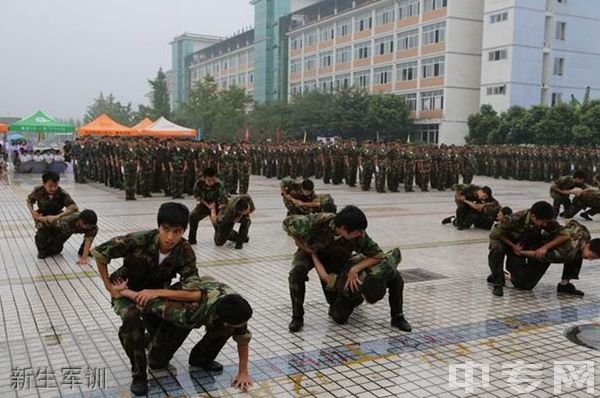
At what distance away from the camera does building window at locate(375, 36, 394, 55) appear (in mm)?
41250

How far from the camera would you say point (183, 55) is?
79.8 meters

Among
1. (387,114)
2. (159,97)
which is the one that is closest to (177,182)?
(387,114)

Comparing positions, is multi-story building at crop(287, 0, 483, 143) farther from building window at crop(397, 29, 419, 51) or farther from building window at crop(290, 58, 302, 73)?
building window at crop(290, 58, 302, 73)

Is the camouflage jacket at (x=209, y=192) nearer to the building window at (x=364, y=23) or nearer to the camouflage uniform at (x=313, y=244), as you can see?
the camouflage uniform at (x=313, y=244)

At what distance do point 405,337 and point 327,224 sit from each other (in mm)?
1035

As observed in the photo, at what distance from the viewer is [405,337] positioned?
4555mm

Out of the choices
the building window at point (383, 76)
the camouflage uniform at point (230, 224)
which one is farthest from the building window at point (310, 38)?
the camouflage uniform at point (230, 224)

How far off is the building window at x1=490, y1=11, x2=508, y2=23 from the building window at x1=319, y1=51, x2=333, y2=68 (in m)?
15.4

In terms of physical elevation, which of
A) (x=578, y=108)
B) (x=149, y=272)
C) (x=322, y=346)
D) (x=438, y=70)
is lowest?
(x=322, y=346)

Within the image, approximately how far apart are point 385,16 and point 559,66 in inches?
477

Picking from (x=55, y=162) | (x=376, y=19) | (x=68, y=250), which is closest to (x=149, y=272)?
(x=68, y=250)

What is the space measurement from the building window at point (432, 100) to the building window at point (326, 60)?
11.2 metres

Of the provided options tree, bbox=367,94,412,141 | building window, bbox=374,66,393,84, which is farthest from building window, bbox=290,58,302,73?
tree, bbox=367,94,412,141

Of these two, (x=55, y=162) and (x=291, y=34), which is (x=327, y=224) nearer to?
(x=55, y=162)
